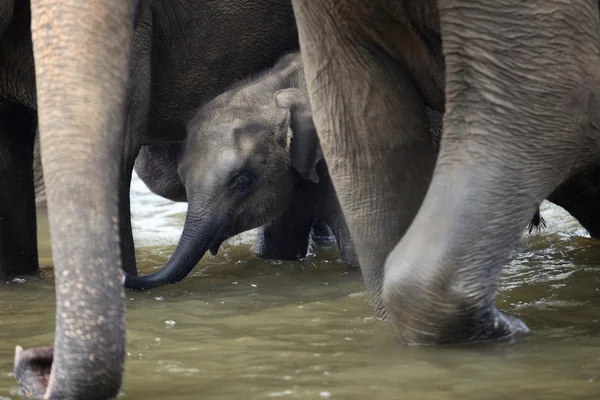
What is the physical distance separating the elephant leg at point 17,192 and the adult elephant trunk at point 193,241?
0.72 m

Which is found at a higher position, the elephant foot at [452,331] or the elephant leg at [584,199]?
the elephant leg at [584,199]

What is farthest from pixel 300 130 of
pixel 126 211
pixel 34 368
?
pixel 34 368

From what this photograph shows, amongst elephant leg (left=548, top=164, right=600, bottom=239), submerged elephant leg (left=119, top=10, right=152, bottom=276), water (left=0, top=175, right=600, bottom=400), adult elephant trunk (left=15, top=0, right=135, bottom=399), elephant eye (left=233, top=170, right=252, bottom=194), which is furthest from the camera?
elephant eye (left=233, top=170, right=252, bottom=194)

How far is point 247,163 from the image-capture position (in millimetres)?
5566

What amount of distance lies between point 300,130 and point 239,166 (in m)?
0.31

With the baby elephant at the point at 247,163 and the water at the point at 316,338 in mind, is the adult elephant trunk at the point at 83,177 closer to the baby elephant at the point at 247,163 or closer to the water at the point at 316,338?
the water at the point at 316,338

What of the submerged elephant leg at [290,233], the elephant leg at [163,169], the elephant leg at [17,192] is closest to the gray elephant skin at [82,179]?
the elephant leg at [17,192]

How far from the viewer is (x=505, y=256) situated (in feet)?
10.9

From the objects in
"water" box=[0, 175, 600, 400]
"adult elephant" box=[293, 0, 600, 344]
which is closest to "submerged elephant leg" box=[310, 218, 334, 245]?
"water" box=[0, 175, 600, 400]

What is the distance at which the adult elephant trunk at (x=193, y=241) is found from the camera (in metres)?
5.32

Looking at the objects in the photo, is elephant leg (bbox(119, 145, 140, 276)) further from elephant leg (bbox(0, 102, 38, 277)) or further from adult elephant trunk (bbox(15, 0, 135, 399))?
adult elephant trunk (bbox(15, 0, 135, 399))

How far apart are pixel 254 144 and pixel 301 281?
2.17 feet

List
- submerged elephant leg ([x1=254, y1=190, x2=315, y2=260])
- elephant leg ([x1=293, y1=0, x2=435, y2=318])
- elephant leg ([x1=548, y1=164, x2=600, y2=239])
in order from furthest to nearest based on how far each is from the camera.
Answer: submerged elephant leg ([x1=254, y1=190, x2=315, y2=260]) → elephant leg ([x1=548, y1=164, x2=600, y2=239]) → elephant leg ([x1=293, y1=0, x2=435, y2=318])

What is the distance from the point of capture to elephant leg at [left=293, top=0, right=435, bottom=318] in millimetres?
3633
